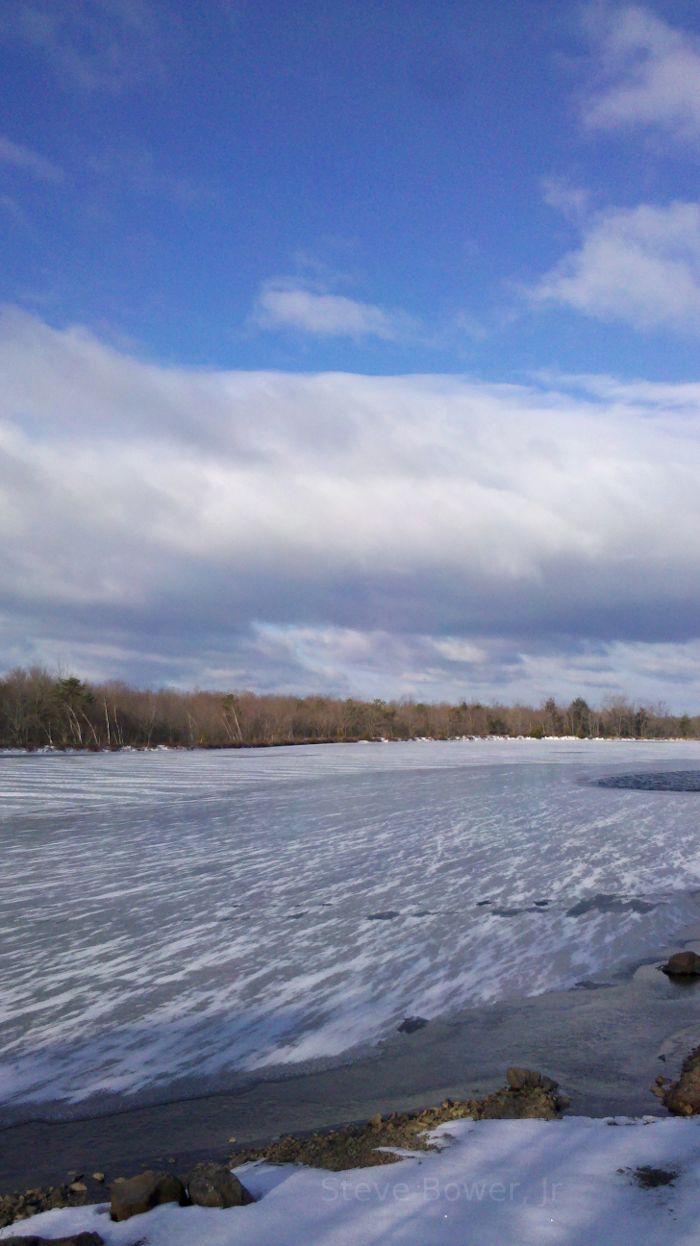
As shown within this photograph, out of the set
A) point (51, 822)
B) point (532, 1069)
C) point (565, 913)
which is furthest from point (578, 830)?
point (532, 1069)

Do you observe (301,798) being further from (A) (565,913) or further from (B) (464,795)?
(A) (565,913)

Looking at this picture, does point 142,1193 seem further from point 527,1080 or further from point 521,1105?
point 527,1080

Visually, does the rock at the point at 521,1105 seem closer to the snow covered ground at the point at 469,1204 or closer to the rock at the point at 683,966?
the snow covered ground at the point at 469,1204

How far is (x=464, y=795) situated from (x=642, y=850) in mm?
8284

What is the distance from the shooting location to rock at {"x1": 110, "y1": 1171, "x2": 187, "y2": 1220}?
3.05m

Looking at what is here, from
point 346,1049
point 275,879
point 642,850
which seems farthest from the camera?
point 642,850

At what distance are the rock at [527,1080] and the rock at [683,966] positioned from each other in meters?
2.53

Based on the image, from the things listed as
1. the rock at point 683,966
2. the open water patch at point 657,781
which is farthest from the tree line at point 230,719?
the rock at point 683,966

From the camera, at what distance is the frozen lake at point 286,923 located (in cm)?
516

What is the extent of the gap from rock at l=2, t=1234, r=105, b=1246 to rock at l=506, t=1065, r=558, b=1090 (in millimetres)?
2122

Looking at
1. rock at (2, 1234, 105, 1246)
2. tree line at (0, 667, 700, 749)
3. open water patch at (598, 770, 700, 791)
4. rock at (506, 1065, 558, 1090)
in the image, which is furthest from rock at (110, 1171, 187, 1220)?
tree line at (0, 667, 700, 749)

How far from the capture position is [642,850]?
40.8 ft

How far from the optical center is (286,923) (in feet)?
26.0

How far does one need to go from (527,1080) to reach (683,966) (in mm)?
2736
